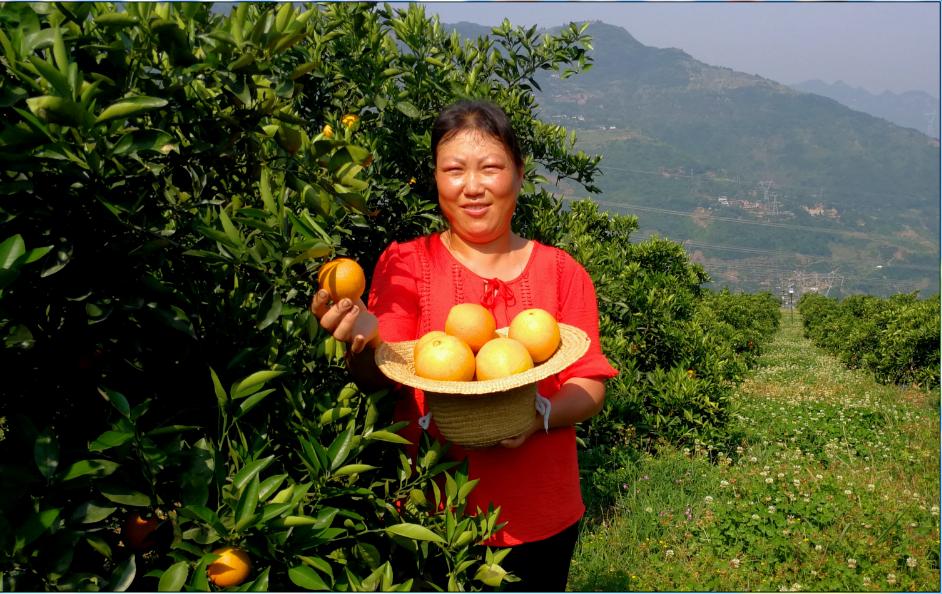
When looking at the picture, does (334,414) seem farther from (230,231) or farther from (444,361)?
(230,231)

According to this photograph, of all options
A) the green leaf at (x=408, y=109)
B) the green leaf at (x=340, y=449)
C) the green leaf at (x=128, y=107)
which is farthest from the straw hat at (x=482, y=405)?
the green leaf at (x=408, y=109)

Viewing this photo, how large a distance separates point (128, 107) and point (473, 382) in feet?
2.87

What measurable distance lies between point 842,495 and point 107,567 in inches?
199

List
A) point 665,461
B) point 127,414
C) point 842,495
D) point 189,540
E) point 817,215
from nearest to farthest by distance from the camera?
point 127,414, point 189,540, point 842,495, point 665,461, point 817,215

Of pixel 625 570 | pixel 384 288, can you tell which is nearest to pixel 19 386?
pixel 384 288

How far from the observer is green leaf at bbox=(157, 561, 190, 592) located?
1.10m

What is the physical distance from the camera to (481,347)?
178 centimetres

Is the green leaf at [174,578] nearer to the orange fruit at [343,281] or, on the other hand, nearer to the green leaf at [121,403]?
the green leaf at [121,403]

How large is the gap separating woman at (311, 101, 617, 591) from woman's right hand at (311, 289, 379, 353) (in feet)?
0.72

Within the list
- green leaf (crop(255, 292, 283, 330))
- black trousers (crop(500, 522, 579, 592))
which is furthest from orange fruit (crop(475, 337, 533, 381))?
black trousers (crop(500, 522, 579, 592))

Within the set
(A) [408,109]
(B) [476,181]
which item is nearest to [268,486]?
(B) [476,181]

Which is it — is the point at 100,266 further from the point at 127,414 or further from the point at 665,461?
the point at 665,461

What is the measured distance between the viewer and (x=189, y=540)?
1.25 m

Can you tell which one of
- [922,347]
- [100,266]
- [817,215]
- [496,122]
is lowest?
[817,215]
